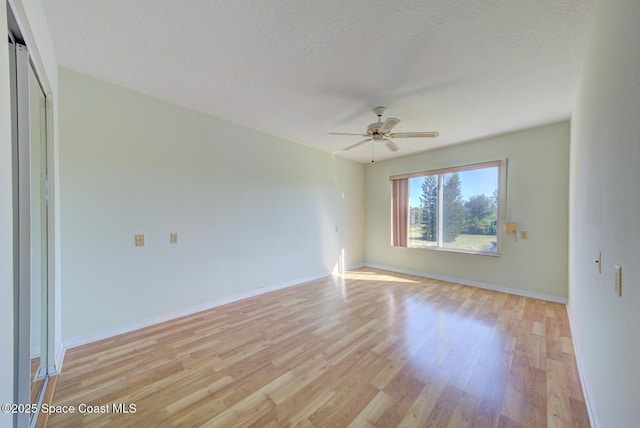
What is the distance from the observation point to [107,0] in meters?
1.50

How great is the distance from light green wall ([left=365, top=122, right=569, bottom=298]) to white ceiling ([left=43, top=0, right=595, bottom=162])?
0.55 meters

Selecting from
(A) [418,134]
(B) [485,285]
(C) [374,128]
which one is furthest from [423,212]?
(C) [374,128]

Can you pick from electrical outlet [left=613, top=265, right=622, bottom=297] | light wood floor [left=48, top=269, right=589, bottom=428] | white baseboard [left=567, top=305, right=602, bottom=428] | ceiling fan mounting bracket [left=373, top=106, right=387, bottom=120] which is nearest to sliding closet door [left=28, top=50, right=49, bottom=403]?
light wood floor [left=48, top=269, right=589, bottom=428]

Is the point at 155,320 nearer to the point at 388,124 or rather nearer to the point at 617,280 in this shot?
the point at 388,124

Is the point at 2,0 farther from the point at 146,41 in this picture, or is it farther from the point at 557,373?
the point at 557,373

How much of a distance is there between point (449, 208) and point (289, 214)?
297cm

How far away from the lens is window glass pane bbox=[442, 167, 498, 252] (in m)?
3.99

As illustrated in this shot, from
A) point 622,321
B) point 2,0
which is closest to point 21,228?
point 2,0

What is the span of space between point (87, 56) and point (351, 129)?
9.49 ft

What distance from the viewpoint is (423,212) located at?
192 inches

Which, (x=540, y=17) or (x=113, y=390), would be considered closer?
(x=540, y=17)

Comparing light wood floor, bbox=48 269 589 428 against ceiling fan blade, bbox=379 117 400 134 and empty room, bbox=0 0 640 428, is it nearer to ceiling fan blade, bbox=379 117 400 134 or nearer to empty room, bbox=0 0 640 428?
empty room, bbox=0 0 640 428

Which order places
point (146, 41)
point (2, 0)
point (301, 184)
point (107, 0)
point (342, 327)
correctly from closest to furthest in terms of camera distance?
point (2, 0), point (107, 0), point (146, 41), point (342, 327), point (301, 184)

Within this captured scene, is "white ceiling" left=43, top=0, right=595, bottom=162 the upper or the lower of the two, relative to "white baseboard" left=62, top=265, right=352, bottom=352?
upper
